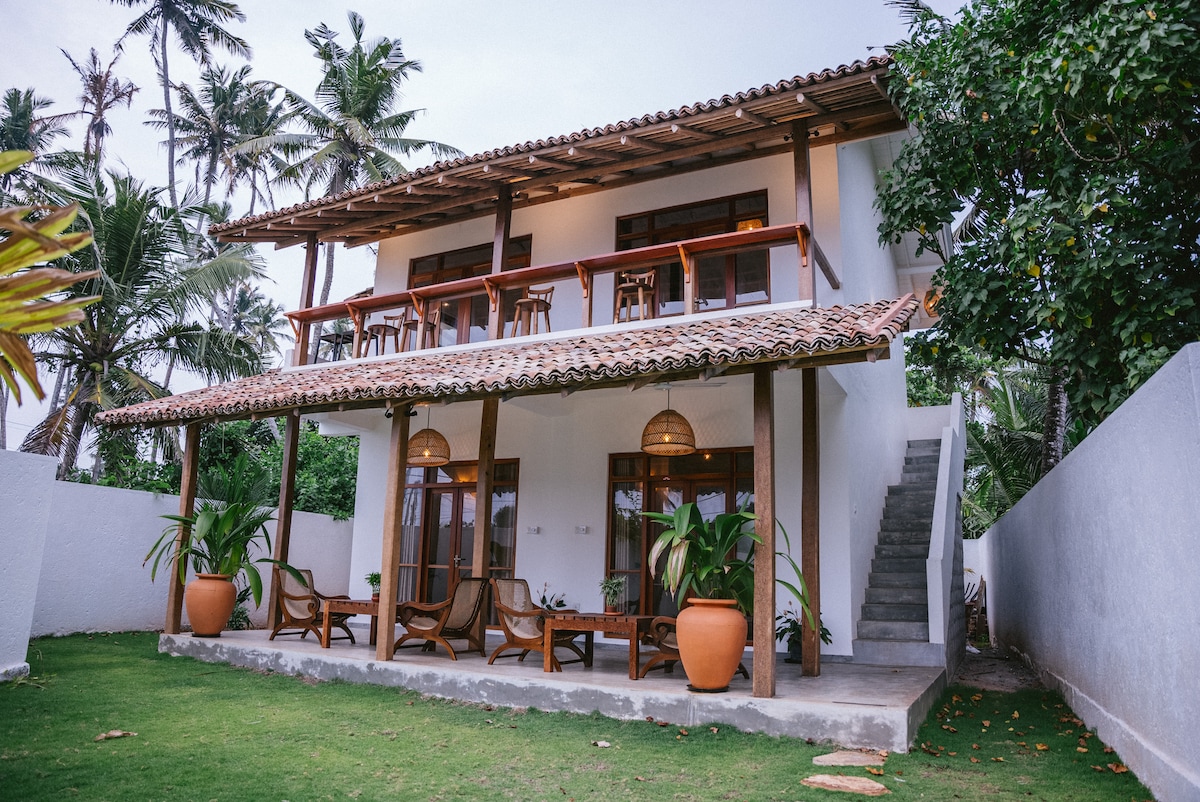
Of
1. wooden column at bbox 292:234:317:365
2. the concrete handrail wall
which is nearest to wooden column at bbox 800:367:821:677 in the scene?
the concrete handrail wall

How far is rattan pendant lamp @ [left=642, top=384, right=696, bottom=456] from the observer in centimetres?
877

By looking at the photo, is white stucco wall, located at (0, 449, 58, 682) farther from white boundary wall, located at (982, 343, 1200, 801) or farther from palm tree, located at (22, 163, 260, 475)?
white boundary wall, located at (982, 343, 1200, 801)

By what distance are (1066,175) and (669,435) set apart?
4273mm

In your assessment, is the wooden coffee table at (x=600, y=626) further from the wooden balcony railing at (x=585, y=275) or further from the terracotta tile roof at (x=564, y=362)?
the wooden balcony railing at (x=585, y=275)

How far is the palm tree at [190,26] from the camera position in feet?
78.2

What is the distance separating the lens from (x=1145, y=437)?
445cm

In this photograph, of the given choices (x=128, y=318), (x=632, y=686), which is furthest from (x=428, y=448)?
(x=128, y=318)

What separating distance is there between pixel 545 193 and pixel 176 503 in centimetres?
646

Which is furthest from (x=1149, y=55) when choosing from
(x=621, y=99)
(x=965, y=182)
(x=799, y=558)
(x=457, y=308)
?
(x=621, y=99)

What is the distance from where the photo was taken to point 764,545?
6117mm

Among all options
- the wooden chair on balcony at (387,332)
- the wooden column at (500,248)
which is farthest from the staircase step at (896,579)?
the wooden chair on balcony at (387,332)

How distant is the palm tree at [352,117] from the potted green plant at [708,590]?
16.0m

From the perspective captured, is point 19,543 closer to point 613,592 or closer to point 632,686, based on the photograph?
point 632,686

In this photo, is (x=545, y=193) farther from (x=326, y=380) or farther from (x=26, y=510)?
(x=26, y=510)
